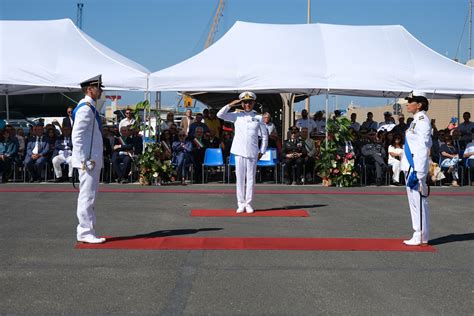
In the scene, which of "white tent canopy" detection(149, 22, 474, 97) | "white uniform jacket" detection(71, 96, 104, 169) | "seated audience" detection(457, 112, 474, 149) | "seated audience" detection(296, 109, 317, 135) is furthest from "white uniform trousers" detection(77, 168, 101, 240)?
"seated audience" detection(457, 112, 474, 149)

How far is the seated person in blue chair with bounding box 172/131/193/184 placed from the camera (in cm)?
1614

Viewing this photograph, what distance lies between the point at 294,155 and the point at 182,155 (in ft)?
8.85

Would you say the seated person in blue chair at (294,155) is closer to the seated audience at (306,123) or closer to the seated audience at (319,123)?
the seated audience at (306,123)

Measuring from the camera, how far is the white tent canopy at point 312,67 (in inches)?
619

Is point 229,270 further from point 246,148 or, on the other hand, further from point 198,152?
point 198,152

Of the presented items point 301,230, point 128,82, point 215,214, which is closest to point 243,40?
point 128,82

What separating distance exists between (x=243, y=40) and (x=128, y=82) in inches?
129

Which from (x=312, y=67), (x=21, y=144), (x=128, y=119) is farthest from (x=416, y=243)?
(x=21, y=144)

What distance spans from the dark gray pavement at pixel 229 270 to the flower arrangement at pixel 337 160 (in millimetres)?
4245

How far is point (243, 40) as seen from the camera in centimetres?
1708

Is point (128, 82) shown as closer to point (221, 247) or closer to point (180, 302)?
point (221, 247)

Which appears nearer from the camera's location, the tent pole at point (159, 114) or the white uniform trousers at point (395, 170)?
the white uniform trousers at point (395, 170)

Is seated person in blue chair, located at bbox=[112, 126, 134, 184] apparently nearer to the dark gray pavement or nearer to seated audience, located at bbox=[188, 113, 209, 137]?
seated audience, located at bbox=[188, 113, 209, 137]

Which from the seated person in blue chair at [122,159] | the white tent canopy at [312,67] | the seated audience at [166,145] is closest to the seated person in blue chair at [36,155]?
the seated person in blue chair at [122,159]
